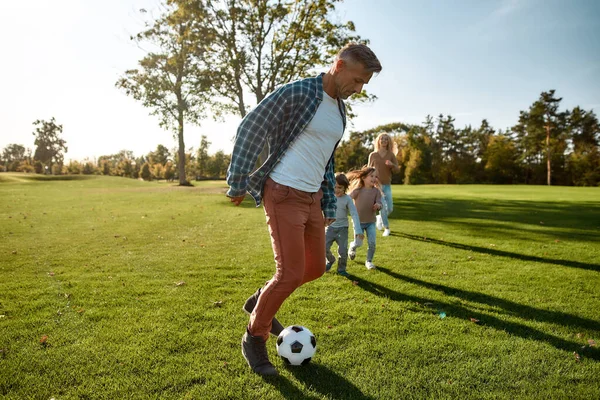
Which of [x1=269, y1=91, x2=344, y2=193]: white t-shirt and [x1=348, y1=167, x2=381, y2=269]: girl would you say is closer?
[x1=269, y1=91, x2=344, y2=193]: white t-shirt

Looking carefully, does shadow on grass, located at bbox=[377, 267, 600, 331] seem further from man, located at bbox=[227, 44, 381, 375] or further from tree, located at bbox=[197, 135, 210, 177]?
tree, located at bbox=[197, 135, 210, 177]

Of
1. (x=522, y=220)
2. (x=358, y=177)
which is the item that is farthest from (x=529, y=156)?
(x=358, y=177)

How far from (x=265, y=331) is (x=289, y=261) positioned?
67cm

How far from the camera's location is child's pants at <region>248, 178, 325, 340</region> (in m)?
2.72

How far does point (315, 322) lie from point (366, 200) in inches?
120

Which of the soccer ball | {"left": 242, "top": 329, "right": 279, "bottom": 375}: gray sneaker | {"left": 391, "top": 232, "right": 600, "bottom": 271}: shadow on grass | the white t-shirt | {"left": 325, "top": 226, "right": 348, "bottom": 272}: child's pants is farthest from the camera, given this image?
{"left": 391, "top": 232, "right": 600, "bottom": 271}: shadow on grass

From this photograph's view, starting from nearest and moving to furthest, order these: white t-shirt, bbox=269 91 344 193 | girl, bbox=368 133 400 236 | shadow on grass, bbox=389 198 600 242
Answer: white t-shirt, bbox=269 91 344 193, girl, bbox=368 133 400 236, shadow on grass, bbox=389 198 600 242

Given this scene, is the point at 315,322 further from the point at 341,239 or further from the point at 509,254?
the point at 509,254

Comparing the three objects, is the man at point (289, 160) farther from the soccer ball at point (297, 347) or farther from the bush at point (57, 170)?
the bush at point (57, 170)

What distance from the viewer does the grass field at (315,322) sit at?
2779 mm

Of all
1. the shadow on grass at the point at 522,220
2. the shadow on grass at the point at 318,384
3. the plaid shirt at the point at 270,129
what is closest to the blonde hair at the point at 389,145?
the shadow on grass at the point at 522,220

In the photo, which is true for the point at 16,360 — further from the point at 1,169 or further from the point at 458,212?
the point at 1,169

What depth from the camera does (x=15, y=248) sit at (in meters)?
7.57

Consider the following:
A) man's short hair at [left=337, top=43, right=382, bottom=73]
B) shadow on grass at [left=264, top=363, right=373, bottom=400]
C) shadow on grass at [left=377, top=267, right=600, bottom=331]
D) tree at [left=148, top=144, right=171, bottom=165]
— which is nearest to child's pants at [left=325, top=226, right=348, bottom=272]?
shadow on grass at [left=377, top=267, right=600, bottom=331]
